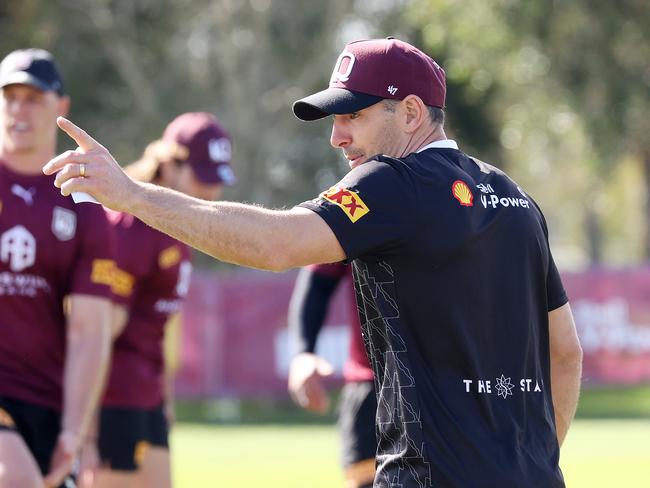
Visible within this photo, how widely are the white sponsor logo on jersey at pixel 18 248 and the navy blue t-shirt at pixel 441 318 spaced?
2472mm

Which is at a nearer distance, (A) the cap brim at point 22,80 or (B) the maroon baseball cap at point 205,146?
(A) the cap brim at point 22,80

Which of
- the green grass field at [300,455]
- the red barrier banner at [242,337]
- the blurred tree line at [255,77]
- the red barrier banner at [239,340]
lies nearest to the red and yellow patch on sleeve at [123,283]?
the green grass field at [300,455]

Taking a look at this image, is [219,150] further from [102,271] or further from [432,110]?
[432,110]

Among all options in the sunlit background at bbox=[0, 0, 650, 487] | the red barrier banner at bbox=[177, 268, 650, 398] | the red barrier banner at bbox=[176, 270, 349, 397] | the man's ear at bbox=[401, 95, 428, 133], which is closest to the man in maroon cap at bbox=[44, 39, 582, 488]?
the man's ear at bbox=[401, 95, 428, 133]

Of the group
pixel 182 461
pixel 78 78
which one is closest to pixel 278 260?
pixel 182 461

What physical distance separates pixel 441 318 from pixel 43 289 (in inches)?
109

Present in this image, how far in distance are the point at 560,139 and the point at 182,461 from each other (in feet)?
103

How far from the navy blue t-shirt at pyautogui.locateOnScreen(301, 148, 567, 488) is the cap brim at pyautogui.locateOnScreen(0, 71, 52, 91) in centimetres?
279

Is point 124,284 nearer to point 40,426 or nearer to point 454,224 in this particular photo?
point 40,426

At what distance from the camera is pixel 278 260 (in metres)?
4.17

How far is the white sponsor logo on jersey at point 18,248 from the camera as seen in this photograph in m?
6.46

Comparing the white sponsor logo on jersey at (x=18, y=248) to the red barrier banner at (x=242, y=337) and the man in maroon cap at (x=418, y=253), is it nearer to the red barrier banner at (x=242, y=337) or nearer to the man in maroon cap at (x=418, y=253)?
the man in maroon cap at (x=418, y=253)

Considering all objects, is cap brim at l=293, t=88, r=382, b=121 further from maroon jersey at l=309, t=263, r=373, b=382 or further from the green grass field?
the green grass field

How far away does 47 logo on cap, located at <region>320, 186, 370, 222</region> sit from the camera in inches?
166
